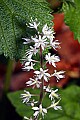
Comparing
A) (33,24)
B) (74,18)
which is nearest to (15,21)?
(33,24)

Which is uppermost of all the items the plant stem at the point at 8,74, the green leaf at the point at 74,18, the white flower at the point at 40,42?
the white flower at the point at 40,42

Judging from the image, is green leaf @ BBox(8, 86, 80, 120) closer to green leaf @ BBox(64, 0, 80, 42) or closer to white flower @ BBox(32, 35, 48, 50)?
green leaf @ BBox(64, 0, 80, 42)

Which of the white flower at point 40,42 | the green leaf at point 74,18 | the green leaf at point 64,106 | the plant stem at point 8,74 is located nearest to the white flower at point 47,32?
the white flower at point 40,42

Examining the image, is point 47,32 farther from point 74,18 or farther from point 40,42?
point 74,18

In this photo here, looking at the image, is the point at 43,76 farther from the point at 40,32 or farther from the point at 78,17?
the point at 78,17

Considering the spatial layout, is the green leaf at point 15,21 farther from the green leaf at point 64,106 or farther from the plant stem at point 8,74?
the plant stem at point 8,74

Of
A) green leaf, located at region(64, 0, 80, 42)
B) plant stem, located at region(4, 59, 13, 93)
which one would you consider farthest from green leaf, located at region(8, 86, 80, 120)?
green leaf, located at region(64, 0, 80, 42)
